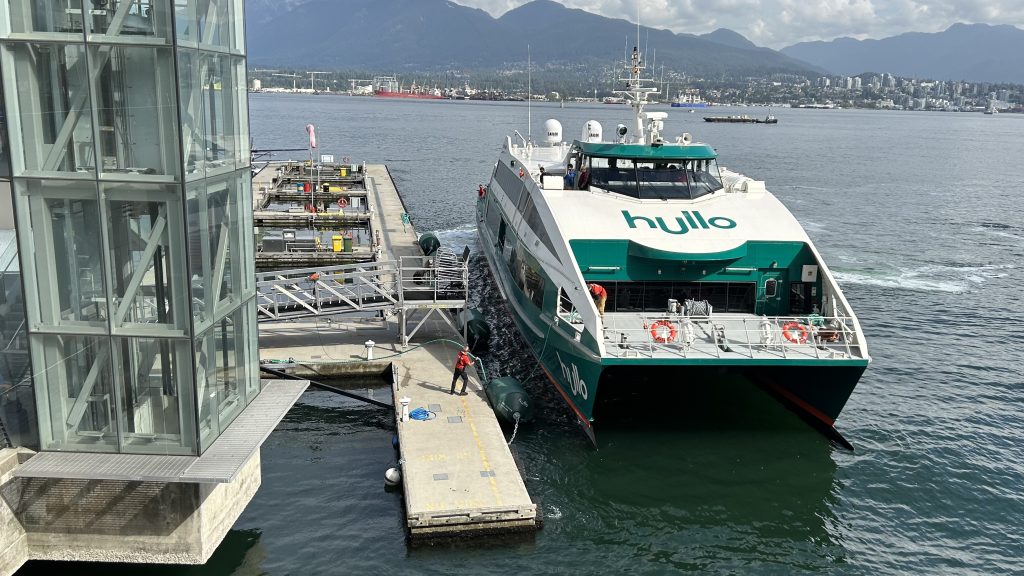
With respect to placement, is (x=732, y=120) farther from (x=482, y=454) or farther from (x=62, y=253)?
(x=62, y=253)

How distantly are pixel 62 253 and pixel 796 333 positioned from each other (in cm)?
1487

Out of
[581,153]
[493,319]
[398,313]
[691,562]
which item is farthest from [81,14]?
[493,319]

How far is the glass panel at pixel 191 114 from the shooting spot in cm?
1117

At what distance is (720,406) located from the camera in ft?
72.3

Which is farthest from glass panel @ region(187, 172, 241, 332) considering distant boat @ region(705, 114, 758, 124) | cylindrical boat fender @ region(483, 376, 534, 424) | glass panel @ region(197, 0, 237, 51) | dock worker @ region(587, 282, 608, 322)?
distant boat @ region(705, 114, 758, 124)

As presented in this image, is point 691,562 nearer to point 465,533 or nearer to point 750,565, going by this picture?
point 750,565

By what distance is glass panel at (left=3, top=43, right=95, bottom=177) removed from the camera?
11.0 metres

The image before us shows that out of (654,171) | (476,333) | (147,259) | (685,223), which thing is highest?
(654,171)

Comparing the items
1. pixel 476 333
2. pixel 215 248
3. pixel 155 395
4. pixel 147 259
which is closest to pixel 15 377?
pixel 155 395

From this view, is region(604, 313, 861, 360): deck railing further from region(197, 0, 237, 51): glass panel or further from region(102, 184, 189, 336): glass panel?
region(197, 0, 237, 51): glass panel

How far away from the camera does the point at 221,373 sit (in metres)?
13.0

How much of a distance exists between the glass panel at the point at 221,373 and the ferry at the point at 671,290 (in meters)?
7.68

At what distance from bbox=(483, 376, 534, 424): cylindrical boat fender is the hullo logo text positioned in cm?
534

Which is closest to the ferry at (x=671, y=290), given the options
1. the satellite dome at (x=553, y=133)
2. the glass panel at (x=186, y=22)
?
the glass panel at (x=186, y=22)
